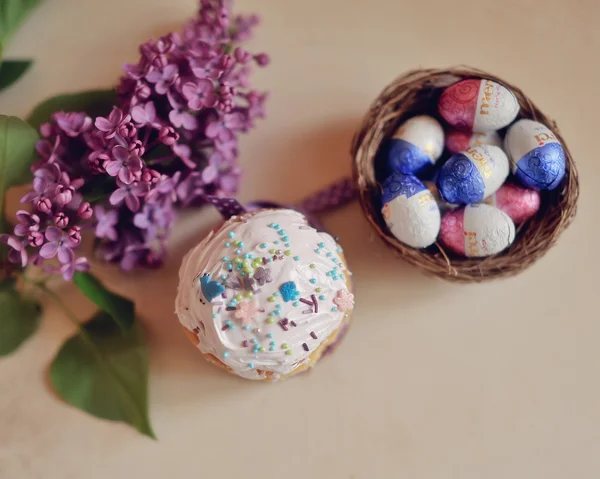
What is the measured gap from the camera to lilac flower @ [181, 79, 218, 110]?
90 centimetres

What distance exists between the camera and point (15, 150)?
0.91 metres

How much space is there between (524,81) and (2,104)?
1166mm

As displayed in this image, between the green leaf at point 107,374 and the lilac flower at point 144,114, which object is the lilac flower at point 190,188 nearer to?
the lilac flower at point 144,114

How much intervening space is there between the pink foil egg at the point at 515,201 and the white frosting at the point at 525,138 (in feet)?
0.13

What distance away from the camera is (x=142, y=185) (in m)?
0.89

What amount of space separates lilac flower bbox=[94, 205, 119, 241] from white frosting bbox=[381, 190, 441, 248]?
0.49 metres

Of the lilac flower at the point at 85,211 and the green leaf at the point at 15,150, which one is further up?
the green leaf at the point at 15,150

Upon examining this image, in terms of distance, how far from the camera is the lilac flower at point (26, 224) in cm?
83

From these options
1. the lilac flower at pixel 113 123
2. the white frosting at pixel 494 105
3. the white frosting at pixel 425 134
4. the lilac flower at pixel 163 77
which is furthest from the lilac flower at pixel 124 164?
the white frosting at pixel 494 105

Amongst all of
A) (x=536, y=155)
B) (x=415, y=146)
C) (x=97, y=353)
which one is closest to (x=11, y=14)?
(x=97, y=353)

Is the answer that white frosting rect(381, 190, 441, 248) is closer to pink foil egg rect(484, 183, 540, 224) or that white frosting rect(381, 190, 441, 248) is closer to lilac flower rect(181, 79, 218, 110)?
pink foil egg rect(484, 183, 540, 224)

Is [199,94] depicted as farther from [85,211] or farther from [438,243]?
A: [438,243]

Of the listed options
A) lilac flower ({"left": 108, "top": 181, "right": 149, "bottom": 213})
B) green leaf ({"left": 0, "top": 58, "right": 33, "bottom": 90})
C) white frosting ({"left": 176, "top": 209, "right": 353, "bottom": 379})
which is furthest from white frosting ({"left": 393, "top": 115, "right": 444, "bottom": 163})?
green leaf ({"left": 0, "top": 58, "right": 33, "bottom": 90})

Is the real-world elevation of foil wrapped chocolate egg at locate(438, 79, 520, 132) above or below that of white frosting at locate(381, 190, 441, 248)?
above
